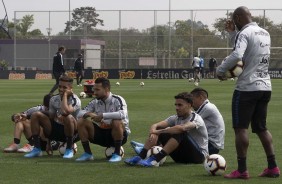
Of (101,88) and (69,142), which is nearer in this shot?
(101,88)

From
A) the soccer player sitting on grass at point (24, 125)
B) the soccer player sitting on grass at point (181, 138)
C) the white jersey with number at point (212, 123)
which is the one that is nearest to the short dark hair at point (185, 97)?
the soccer player sitting on grass at point (181, 138)

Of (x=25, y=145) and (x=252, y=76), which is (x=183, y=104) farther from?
(x=25, y=145)

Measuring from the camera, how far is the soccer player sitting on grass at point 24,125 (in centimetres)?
1146

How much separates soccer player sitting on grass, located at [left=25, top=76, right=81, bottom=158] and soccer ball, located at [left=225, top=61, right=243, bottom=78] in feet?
10.2

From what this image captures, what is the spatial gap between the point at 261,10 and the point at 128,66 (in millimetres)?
12407

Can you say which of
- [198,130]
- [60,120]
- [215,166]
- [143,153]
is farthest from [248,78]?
[60,120]

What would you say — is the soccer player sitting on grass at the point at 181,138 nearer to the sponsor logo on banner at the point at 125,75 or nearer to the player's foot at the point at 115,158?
the player's foot at the point at 115,158

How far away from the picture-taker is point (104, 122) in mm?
10508

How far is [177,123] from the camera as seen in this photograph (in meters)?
9.95

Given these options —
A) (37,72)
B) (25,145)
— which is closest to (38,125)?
(25,145)

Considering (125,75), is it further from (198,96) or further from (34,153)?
(198,96)

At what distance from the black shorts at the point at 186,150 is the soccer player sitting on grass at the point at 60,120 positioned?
1.52 m

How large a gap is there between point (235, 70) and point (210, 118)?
210 cm

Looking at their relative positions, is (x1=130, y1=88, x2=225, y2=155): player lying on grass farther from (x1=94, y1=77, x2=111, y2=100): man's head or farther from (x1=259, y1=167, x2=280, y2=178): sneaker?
(x1=259, y1=167, x2=280, y2=178): sneaker
